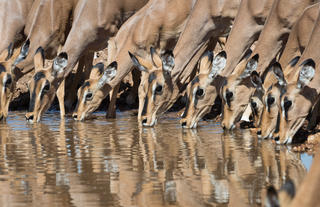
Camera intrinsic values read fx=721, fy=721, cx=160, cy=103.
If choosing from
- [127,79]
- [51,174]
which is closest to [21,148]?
[51,174]

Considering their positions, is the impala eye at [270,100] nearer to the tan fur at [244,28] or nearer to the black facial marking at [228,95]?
the black facial marking at [228,95]

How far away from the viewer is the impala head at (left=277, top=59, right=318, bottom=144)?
9211mm

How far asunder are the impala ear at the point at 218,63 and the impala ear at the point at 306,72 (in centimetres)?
259

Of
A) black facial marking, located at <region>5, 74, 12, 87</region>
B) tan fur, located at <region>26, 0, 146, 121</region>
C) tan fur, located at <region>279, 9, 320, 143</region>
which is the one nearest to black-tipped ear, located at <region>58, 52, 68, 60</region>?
tan fur, located at <region>26, 0, 146, 121</region>

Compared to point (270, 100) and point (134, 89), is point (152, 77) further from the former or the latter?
point (134, 89)

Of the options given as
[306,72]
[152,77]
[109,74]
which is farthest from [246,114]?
[306,72]

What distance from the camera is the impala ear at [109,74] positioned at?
13.6m

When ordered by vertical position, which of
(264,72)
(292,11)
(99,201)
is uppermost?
(292,11)

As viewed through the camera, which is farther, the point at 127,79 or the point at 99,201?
the point at 127,79

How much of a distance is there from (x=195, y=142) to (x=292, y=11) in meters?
3.79

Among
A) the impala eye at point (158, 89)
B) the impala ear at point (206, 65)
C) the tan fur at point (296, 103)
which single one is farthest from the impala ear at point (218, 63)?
the tan fur at point (296, 103)

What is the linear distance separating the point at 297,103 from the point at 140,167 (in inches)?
116

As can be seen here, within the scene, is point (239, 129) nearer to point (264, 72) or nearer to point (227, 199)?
point (264, 72)

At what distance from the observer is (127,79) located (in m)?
18.0
